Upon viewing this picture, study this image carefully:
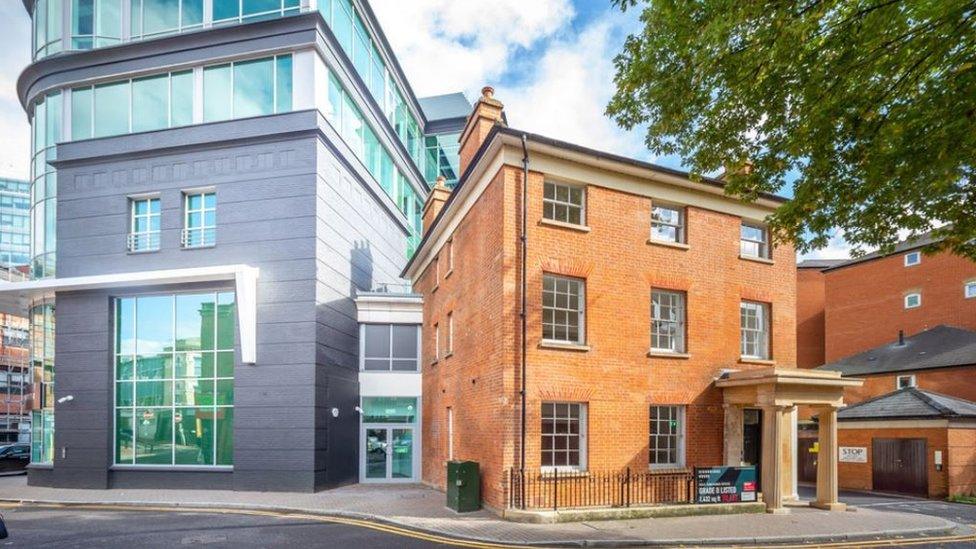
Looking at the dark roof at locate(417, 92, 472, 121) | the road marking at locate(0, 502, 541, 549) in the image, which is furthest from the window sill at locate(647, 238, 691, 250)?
the dark roof at locate(417, 92, 472, 121)

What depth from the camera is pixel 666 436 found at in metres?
15.7

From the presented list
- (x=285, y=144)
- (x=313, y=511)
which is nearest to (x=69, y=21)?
(x=285, y=144)

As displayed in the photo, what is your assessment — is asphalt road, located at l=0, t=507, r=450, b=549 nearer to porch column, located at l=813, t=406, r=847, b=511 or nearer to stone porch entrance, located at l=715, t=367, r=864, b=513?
stone porch entrance, located at l=715, t=367, r=864, b=513

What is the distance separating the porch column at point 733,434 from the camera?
15.9 meters

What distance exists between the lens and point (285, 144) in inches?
808

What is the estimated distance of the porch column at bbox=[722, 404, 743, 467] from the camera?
15859 mm

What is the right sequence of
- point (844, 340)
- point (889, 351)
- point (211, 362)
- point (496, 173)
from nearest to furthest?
1. point (496, 173)
2. point (211, 362)
3. point (889, 351)
4. point (844, 340)

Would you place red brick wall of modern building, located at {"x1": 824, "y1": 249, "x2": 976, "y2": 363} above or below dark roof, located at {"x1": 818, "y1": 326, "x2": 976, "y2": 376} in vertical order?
above

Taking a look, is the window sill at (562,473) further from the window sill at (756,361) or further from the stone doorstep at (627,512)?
the window sill at (756,361)

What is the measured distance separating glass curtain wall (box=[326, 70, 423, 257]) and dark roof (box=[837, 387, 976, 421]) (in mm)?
20972

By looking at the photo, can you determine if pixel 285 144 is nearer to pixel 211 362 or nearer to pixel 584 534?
pixel 211 362

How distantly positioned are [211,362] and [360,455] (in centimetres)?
604

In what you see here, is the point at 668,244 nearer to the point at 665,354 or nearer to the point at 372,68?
the point at 665,354

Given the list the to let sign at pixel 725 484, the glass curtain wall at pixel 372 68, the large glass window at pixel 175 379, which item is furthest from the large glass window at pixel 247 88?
the to let sign at pixel 725 484
